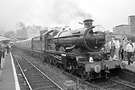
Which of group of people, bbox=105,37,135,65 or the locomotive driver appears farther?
group of people, bbox=105,37,135,65

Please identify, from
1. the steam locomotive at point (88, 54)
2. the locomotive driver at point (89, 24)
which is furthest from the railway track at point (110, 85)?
the locomotive driver at point (89, 24)

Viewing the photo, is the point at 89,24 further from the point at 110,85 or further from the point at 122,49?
the point at 122,49

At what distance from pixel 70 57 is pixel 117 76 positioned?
288cm

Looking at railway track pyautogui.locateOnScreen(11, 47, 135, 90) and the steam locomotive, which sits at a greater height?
the steam locomotive

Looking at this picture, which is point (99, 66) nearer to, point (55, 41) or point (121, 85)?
point (121, 85)

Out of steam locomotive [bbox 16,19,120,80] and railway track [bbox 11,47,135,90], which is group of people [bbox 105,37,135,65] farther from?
railway track [bbox 11,47,135,90]

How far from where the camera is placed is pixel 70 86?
7492 millimetres

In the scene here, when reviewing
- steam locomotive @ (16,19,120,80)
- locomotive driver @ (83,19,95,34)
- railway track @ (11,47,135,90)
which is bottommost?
railway track @ (11,47,135,90)

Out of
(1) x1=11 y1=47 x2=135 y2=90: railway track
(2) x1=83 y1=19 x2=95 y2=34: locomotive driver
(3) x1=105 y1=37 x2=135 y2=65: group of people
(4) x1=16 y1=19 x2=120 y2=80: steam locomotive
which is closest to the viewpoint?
(1) x1=11 y1=47 x2=135 y2=90: railway track

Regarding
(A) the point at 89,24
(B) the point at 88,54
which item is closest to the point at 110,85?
(B) the point at 88,54

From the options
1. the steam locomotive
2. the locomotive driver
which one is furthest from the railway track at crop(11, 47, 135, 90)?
the locomotive driver

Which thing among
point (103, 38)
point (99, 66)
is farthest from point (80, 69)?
point (103, 38)

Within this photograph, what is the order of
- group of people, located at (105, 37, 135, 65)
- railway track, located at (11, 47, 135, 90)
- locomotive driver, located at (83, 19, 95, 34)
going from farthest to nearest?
group of people, located at (105, 37, 135, 65) < locomotive driver, located at (83, 19, 95, 34) < railway track, located at (11, 47, 135, 90)

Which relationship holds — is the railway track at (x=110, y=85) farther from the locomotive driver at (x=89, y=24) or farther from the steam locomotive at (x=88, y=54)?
the locomotive driver at (x=89, y=24)
